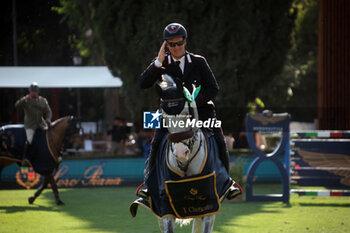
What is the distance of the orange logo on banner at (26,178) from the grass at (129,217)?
1.50m

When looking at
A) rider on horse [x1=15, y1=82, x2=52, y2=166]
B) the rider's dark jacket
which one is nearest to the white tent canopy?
rider on horse [x1=15, y1=82, x2=52, y2=166]

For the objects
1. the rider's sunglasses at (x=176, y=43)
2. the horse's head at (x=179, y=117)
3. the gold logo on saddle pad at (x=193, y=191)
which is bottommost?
the gold logo on saddle pad at (x=193, y=191)

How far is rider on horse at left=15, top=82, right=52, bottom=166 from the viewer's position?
12.2m

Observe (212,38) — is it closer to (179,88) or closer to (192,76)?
(192,76)

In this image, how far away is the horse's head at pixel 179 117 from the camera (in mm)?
4836

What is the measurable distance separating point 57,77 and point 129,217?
1231 centimetres

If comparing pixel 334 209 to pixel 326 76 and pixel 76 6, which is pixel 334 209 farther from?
pixel 76 6

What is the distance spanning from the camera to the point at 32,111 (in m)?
12.4

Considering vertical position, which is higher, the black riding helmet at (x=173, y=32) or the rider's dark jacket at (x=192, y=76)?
the black riding helmet at (x=173, y=32)

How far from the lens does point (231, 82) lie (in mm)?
16750

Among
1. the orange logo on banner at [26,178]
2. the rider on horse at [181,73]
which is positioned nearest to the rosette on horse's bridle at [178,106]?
the rider on horse at [181,73]

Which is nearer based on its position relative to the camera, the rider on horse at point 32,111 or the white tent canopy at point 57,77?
the rider on horse at point 32,111

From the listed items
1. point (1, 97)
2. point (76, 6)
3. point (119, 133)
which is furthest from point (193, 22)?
point (1, 97)

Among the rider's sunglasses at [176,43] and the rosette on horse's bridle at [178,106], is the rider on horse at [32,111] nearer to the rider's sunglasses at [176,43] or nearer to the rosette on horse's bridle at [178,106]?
the rider's sunglasses at [176,43]
